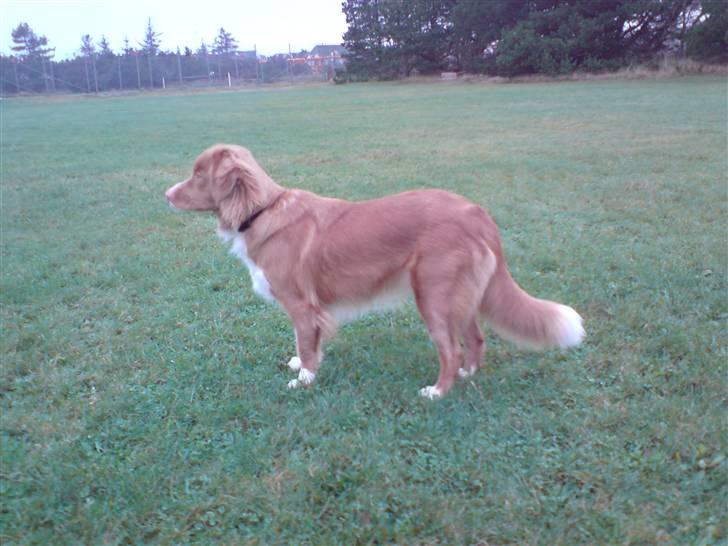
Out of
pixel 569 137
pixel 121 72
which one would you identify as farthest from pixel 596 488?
pixel 121 72

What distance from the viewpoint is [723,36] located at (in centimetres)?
3509

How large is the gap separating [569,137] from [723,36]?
86.1 feet

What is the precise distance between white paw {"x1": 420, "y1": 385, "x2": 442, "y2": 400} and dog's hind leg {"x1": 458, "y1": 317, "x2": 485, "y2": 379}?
1.17ft

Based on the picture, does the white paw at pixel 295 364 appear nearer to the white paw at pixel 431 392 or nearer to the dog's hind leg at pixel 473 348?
the white paw at pixel 431 392

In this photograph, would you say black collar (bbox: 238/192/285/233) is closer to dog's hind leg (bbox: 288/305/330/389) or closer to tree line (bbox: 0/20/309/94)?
dog's hind leg (bbox: 288/305/330/389)

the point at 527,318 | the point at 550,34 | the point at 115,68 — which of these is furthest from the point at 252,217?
the point at 115,68

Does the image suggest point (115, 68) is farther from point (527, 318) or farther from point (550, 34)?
point (527, 318)

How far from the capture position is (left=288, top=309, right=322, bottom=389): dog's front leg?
4461 mm

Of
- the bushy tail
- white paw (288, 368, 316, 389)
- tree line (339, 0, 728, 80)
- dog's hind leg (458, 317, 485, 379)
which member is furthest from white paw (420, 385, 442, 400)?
tree line (339, 0, 728, 80)

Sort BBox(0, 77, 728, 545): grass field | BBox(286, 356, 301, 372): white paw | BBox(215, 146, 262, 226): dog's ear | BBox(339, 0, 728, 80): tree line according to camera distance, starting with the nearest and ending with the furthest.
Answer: BBox(0, 77, 728, 545): grass field, BBox(215, 146, 262, 226): dog's ear, BBox(286, 356, 301, 372): white paw, BBox(339, 0, 728, 80): tree line

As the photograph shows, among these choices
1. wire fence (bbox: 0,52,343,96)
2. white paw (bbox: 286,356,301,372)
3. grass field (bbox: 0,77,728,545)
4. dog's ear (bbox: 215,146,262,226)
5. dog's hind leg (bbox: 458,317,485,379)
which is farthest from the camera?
wire fence (bbox: 0,52,343,96)

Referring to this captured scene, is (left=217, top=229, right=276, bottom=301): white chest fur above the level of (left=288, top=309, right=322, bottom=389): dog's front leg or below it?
above

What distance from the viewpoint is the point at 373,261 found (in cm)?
422

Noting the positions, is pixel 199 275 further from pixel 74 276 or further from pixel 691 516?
pixel 691 516
